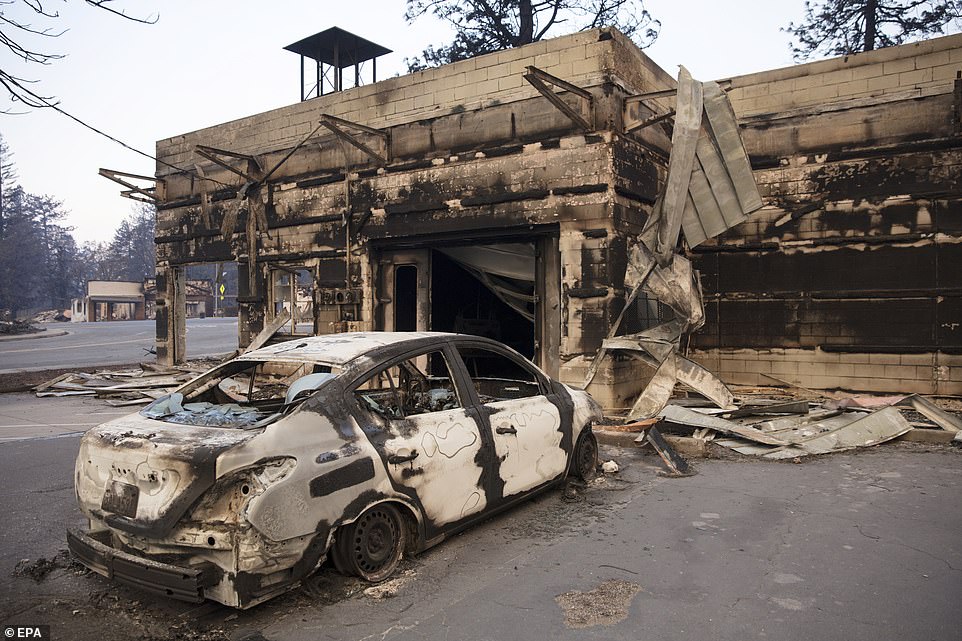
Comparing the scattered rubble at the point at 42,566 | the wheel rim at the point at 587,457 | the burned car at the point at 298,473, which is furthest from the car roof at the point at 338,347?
the wheel rim at the point at 587,457

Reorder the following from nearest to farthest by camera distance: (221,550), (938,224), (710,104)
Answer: (221,550)
(710,104)
(938,224)

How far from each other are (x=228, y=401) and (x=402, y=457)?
147cm

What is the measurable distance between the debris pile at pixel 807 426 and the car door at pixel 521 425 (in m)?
2.82

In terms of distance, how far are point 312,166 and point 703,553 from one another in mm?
10825

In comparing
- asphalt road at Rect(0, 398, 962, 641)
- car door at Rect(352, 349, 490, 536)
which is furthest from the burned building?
car door at Rect(352, 349, 490, 536)

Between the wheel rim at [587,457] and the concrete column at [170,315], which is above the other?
the concrete column at [170,315]

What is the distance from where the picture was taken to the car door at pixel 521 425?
4730mm

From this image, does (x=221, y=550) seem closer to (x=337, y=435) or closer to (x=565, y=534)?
(x=337, y=435)

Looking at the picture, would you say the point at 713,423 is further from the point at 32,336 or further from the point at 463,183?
the point at 32,336

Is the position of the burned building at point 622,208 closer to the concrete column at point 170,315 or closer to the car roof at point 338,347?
the concrete column at point 170,315

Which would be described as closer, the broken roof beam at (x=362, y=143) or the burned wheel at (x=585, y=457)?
the burned wheel at (x=585, y=457)

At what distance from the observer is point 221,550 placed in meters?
3.20

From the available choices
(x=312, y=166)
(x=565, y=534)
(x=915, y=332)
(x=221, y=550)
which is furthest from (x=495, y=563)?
(x=312, y=166)

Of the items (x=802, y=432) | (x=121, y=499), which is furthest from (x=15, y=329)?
(x=802, y=432)
